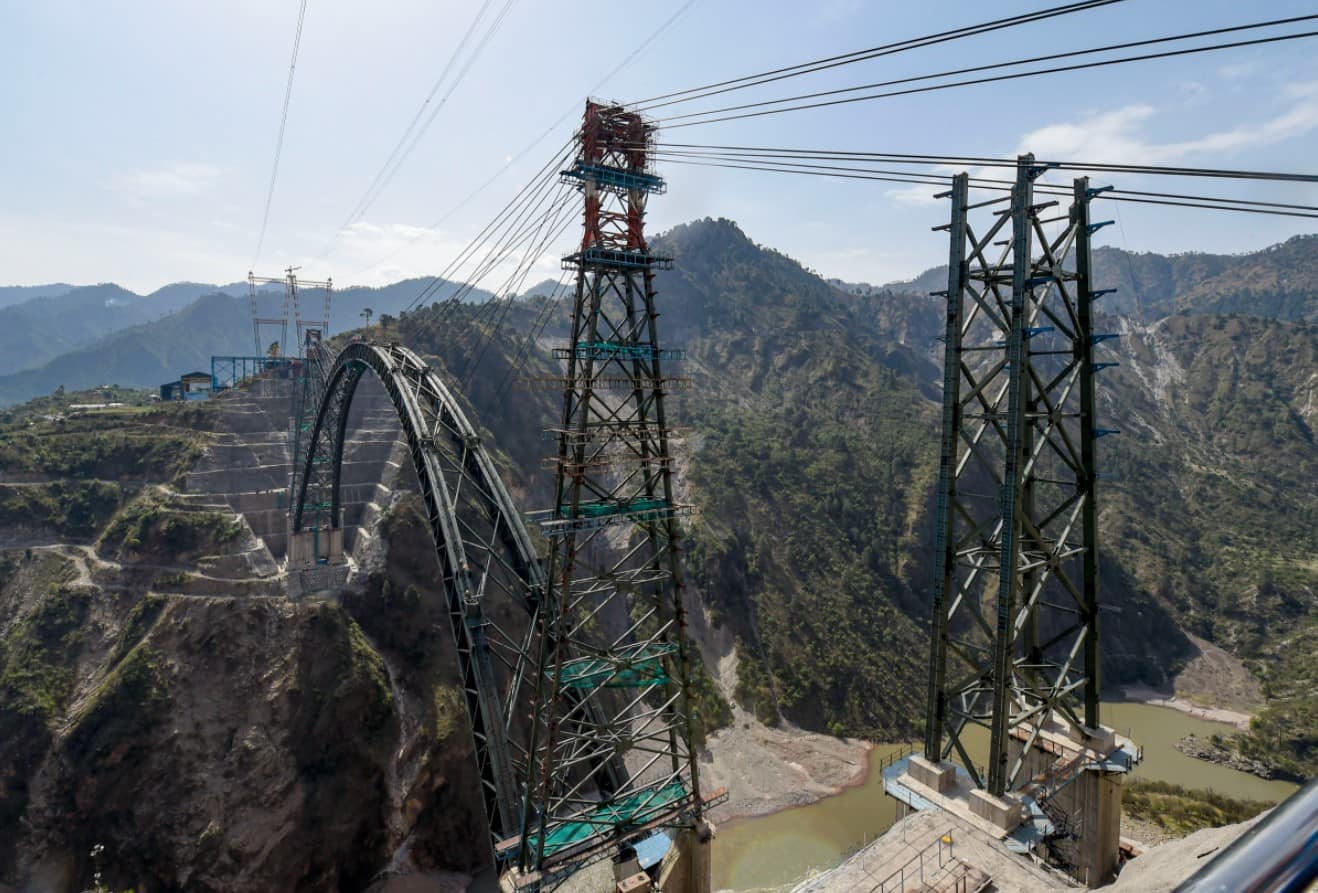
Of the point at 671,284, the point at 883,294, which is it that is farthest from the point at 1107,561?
the point at 883,294

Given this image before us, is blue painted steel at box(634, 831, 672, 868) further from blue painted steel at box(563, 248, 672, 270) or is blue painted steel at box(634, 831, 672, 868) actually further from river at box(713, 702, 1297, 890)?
blue painted steel at box(563, 248, 672, 270)

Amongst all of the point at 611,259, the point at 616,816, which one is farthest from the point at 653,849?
the point at 611,259

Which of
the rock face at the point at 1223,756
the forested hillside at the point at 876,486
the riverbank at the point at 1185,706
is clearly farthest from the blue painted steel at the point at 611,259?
the riverbank at the point at 1185,706

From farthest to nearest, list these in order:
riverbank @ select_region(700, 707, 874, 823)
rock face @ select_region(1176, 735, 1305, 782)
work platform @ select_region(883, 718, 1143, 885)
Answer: rock face @ select_region(1176, 735, 1305, 782) < riverbank @ select_region(700, 707, 874, 823) < work platform @ select_region(883, 718, 1143, 885)

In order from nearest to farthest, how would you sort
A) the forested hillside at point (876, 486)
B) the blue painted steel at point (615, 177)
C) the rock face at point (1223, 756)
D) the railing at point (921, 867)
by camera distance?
the railing at point (921, 867) → the blue painted steel at point (615, 177) → the rock face at point (1223, 756) → the forested hillside at point (876, 486)

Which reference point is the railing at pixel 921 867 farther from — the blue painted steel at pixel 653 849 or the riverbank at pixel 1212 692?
the riverbank at pixel 1212 692

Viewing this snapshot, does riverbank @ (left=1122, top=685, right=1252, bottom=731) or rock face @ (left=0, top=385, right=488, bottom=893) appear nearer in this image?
rock face @ (left=0, top=385, right=488, bottom=893)

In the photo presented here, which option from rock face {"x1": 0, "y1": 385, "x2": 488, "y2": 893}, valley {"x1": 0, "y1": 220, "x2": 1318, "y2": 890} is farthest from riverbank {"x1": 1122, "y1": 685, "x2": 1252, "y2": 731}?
rock face {"x1": 0, "y1": 385, "x2": 488, "y2": 893}

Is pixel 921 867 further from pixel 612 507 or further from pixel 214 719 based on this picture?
pixel 214 719
